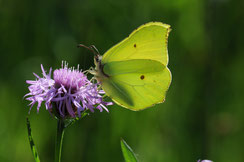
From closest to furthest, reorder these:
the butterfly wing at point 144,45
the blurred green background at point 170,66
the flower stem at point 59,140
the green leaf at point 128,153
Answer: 1. the green leaf at point 128,153
2. the flower stem at point 59,140
3. the butterfly wing at point 144,45
4. the blurred green background at point 170,66

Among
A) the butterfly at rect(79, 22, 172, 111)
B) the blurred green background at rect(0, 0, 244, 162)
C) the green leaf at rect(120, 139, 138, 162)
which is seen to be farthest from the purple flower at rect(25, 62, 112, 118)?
the blurred green background at rect(0, 0, 244, 162)

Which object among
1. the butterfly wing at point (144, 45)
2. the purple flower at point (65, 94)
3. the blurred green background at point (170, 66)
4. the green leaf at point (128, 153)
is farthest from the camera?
the blurred green background at point (170, 66)

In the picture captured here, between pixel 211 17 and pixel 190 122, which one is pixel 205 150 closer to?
pixel 190 122

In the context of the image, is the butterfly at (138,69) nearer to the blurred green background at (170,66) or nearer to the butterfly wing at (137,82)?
the butterfly wing at (137,82)

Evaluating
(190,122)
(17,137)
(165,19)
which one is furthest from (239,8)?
(17,137)

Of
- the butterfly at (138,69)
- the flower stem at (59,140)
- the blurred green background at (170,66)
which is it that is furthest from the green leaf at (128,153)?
the blurred green background at (170,66)

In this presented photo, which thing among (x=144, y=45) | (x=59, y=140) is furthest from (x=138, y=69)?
(x=59, y=140)
